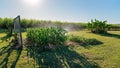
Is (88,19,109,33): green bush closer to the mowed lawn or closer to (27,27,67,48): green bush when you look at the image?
(27,27,67,48): green bush

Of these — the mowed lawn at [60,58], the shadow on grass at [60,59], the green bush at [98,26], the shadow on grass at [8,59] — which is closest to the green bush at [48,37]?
the shadow on grass at [60,59]

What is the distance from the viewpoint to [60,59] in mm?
8156

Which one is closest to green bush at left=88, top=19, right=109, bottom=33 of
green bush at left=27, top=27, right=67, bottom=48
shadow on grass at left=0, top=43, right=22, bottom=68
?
green bush at left=27, top=27, right=67, bottom=48

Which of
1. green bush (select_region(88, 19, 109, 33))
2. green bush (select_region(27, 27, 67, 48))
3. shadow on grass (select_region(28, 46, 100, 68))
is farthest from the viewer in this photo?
green bush (select_region(88, 19, 109, 33))

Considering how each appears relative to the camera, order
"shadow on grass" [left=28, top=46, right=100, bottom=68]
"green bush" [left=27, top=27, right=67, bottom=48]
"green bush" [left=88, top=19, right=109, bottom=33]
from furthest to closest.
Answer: "green bush" [left=88, top=19, right=109, bottom=33] < "green bush" [left=27, top=27, right=67, bottom=48] < "shadow on grass" [left=28, top=46, right=100, bottom=68]

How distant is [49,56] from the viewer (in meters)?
8.55

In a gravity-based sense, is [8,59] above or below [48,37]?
below

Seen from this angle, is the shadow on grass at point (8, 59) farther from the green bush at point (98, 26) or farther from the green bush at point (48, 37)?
the green bush at point (98, 26)

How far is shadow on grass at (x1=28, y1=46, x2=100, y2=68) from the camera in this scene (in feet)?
24.0

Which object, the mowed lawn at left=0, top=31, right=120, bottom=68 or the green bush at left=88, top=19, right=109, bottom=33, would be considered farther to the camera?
the green bush at left=88, top=19, right=109, bottom=33

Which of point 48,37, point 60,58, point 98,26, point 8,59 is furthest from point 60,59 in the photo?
point 98,26

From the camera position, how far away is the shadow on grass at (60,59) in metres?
7.32

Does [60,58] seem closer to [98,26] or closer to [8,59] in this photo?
[8,59]

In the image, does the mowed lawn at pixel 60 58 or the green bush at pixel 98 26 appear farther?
the green bush at pixel 98 26
